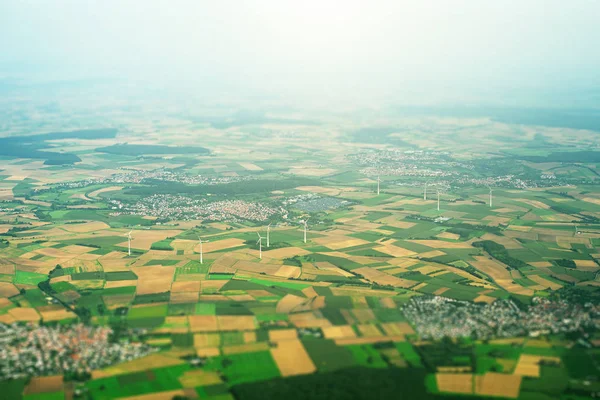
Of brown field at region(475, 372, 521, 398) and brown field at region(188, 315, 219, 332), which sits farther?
brown field at region(188, 315, 219, 332)

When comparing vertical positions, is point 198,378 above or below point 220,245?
above

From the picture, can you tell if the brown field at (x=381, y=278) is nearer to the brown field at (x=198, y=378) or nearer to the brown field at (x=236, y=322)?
the brown field at (x=236, y=322)

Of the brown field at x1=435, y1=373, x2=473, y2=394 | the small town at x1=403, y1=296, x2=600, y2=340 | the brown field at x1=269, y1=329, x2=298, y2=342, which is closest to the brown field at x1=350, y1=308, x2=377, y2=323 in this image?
the small town at x1=403, y1=296, x2=600, y2=340

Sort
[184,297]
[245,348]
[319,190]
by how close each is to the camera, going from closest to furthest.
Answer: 1. [245,348]
2. [184,297]
3. [319,190]

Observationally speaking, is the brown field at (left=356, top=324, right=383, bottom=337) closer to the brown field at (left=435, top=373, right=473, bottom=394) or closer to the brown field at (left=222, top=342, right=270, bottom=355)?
the brown field at (left=222, top=342, right=270, bottom=355)

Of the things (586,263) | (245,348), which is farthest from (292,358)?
(586,263)

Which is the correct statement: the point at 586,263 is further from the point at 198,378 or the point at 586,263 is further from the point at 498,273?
the point at 198,378
